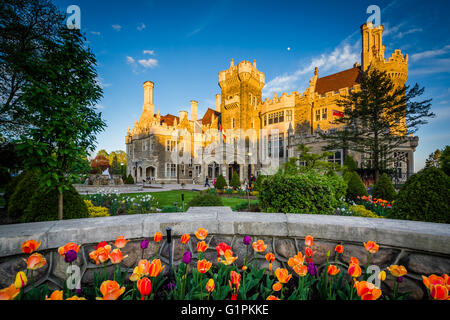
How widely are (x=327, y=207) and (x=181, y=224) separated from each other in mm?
4026

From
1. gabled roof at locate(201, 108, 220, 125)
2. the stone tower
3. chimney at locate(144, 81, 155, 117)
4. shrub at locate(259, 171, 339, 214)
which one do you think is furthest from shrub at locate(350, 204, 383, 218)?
chimney at locate(144, 81, 155, 117)

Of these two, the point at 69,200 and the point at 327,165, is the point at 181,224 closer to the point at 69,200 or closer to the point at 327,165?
the point at 69,200

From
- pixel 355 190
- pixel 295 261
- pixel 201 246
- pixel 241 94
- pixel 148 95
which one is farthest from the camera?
pixel 148 95

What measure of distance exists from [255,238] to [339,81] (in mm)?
28726

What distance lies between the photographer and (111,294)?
3.30 ft

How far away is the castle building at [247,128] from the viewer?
21.2 metres

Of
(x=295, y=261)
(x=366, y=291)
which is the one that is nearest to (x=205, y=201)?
(x=295, y=261)

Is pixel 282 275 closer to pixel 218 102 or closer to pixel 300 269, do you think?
pixel 300 269

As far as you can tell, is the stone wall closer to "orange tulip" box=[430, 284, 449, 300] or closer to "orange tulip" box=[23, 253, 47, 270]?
"orange tulip" box=[23, 253, 47, 270]

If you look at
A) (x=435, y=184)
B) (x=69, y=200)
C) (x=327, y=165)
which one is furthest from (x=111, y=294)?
(x=327, y=165)

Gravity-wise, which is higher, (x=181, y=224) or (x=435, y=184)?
(x=435, y=184)

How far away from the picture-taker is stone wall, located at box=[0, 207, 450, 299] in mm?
1758

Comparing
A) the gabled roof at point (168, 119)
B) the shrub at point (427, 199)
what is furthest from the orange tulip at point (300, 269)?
the gabled roof at point (168, 119)

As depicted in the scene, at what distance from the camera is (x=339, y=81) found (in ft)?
79.0
